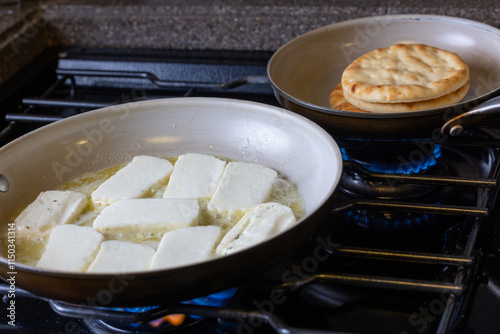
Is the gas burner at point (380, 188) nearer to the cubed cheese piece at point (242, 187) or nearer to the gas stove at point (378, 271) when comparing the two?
the gas stove at point (378, 271)

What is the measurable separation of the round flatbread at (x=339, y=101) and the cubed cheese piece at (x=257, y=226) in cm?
33

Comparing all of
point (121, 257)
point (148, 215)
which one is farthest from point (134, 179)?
point (121, 257)

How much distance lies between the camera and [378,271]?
36.3 inches

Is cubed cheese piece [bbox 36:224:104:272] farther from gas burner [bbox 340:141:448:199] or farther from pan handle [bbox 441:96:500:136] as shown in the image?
pan handle [bbox 441:96:500:136]

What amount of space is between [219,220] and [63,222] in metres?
0.27

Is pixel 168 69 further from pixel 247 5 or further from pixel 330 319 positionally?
pixel 330 319

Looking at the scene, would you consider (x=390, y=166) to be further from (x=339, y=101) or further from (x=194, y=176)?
(x=194, y=176)

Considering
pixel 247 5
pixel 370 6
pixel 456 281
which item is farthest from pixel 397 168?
pixel 247 5

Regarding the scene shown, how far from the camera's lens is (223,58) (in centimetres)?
160

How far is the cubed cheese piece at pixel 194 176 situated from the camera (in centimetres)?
102

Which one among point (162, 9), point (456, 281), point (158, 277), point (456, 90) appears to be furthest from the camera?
point (162, 9)

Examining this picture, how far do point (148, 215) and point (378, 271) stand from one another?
1.29ft

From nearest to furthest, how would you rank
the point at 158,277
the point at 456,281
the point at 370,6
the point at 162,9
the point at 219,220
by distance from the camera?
1. the point at 158,277
2. the point at 456,281
3. the point at 219,220
4. the point at 370,6
5. the point at 162,9

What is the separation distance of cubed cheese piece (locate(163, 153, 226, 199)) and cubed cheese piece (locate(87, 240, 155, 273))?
180 mm
